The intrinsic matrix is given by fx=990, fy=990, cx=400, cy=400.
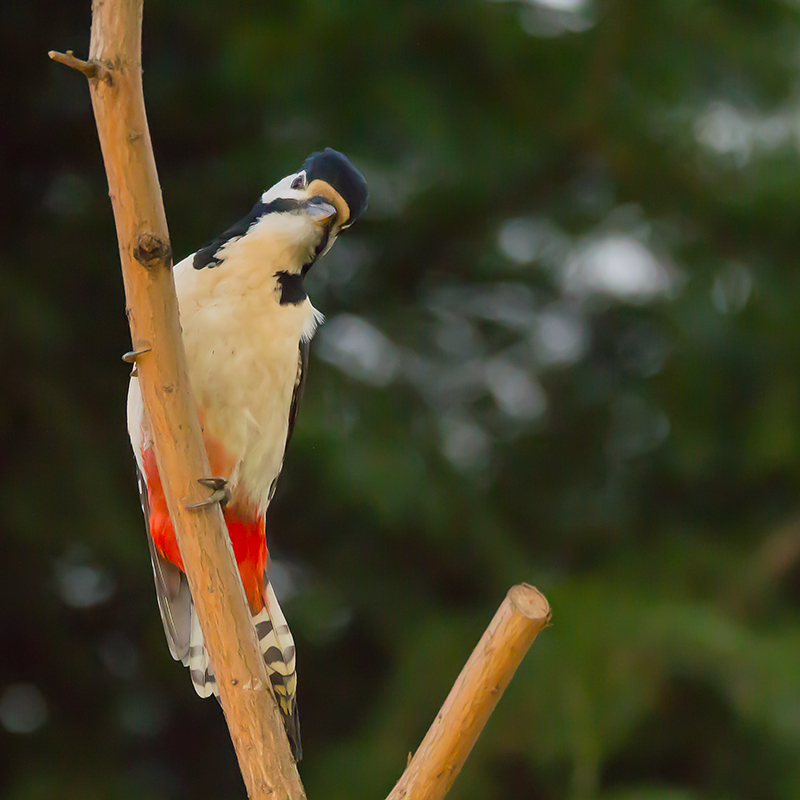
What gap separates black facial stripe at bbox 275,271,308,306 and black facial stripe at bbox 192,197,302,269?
0.10 meters

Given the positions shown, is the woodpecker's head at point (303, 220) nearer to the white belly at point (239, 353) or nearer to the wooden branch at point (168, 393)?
the white belly at point (239, 353)

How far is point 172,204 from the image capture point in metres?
3.20

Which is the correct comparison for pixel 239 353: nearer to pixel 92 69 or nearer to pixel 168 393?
pixel 168 393

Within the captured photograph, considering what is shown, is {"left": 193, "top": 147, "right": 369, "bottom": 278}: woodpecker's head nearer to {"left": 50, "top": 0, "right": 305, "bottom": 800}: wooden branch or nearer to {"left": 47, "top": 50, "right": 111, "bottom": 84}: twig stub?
{"left": 50, "top": 0, "right": 305, "bottom": 800}: wooden branch

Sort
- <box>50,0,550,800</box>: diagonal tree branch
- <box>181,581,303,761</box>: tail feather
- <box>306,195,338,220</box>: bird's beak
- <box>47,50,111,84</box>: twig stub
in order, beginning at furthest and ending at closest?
<box>181,581,303,761</box>: tail feather, <box>306,195,338,220</box>: bird's beak, <box>50,0,550,800</box>: diagonal tree branch, <box>47,50,111,84</box>: twig stub

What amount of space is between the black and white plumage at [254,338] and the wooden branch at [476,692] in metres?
0.36

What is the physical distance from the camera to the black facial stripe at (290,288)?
1697 mm

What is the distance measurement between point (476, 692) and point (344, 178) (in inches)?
34.2

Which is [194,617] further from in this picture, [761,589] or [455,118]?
[761,589]

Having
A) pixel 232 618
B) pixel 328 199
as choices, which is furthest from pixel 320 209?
pixel 232 618

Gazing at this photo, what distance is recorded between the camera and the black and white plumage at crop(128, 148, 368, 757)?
5.45 ft

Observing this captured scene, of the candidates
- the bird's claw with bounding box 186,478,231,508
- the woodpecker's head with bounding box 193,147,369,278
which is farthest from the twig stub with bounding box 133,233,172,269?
the woodpecker's head with bounding box 193,147,369,278

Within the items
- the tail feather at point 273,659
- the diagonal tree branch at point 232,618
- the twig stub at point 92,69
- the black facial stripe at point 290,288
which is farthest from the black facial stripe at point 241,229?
the tail feather at point 273,659

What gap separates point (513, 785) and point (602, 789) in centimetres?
31
